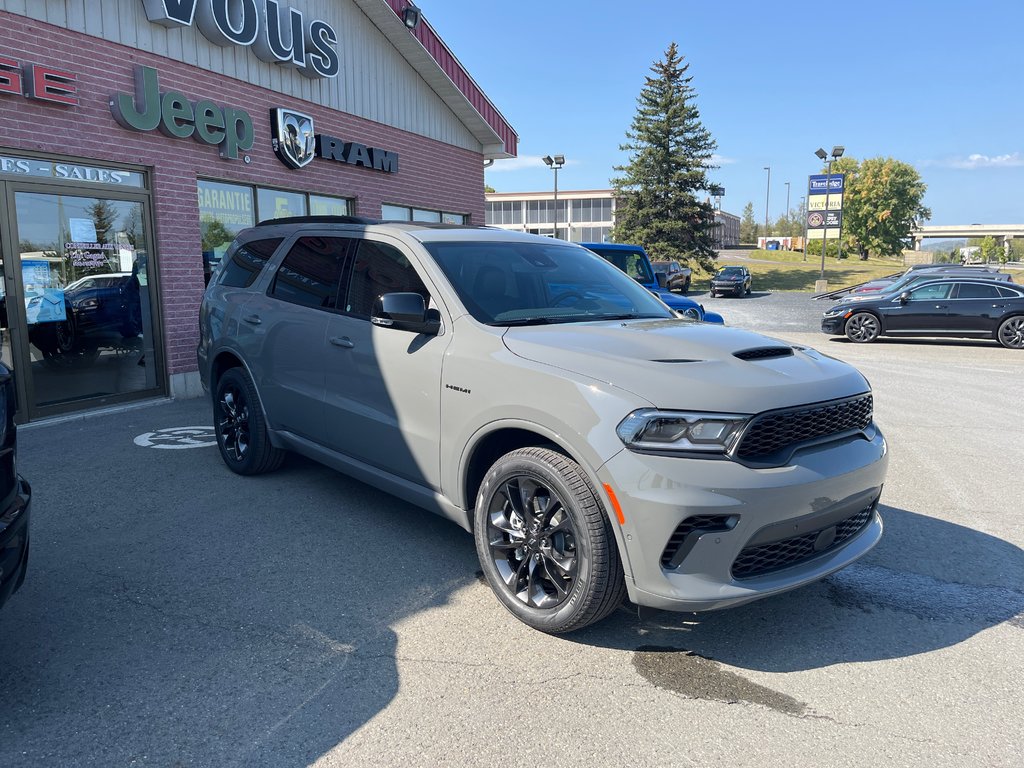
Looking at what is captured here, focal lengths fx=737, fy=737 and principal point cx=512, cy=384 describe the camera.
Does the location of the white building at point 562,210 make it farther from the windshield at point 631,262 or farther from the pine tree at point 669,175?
the windshield at point 631,262

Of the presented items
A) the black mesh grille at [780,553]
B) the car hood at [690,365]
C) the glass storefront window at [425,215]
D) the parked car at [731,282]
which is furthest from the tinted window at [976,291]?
the parked car at [731,282]

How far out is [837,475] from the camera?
122 inches

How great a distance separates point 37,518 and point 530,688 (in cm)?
369

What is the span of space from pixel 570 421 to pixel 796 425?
3.12 ft

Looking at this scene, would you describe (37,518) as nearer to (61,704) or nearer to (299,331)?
(299,331)

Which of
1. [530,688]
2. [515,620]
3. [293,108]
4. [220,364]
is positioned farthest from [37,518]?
[293,108]

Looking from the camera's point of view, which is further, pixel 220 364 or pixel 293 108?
pixel 293 108

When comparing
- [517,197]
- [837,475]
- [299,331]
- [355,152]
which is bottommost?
[837,475]

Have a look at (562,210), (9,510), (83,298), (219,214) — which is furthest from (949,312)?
(562,210)

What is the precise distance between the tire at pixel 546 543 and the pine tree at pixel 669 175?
4644 cm

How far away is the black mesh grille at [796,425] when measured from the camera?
9.71 feet

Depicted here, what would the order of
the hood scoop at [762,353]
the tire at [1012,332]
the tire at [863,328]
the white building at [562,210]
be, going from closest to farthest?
the hood scoop at [762,353]
the tire at [1012,332]
the tire at [863,328]
the white building at [562,210]

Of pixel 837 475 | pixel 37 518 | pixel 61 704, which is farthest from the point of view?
pixel 37 518

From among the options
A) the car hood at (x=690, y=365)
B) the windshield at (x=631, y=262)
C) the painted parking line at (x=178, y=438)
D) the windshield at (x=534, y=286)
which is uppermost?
the windshield at (x=631, y=262)
